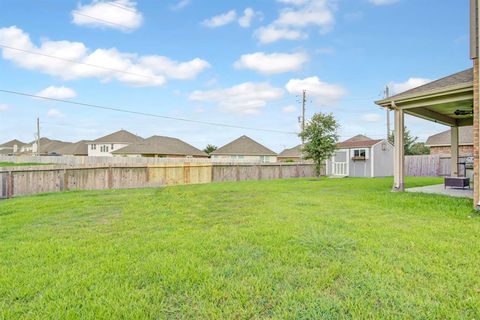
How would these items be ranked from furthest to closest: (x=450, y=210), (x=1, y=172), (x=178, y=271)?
(x=1, y=172), (x=450, y=210), (x=178, y=271)

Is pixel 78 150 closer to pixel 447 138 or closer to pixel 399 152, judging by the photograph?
pixel 447 138

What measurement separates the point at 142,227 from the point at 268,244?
94.8 inches

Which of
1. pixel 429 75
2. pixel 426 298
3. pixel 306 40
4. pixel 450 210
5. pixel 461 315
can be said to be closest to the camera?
pixel 461 315

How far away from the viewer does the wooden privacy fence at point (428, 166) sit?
72.5 feet

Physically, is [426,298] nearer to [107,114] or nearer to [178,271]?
[178,271]

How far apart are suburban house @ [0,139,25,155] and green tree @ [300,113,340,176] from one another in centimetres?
7656

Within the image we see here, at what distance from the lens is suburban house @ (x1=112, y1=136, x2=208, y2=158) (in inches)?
1257

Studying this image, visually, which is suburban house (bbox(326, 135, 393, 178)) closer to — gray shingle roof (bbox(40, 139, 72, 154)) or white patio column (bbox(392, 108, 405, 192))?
white patio column (bbox(392, 108, 405, 192))

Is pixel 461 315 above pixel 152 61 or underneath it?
underneath

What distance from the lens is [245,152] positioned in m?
37.1

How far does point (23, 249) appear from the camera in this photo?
418 centimetres

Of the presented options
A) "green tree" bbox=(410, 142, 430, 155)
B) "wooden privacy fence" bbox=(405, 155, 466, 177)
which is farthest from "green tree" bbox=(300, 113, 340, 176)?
"green tree" bbox=(410, 142, 430, 155)

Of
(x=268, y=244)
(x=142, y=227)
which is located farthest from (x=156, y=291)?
(x=142, y=227)

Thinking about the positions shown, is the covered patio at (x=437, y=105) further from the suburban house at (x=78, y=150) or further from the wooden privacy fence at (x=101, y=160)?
the suburban house at (x=78, y=150)
